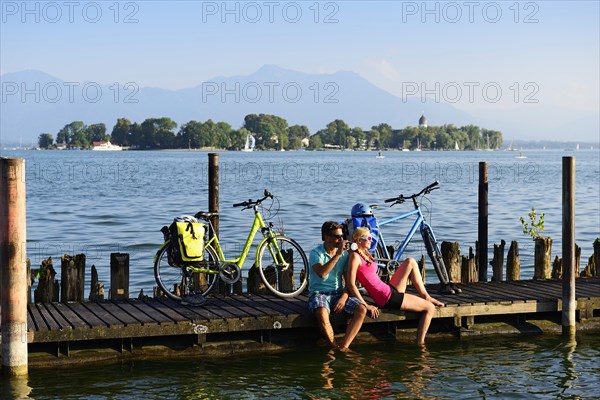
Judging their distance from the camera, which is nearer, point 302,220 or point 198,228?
point 198,228

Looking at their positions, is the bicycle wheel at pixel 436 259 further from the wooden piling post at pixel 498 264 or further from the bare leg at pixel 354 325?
the bare leg at pixel 354 325

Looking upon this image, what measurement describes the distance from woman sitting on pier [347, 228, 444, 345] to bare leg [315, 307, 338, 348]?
46 cm

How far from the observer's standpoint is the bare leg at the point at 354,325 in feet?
39.3

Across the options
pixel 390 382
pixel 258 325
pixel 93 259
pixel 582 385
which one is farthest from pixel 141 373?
pixel 93 259

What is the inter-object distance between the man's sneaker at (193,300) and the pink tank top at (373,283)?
2.05 m

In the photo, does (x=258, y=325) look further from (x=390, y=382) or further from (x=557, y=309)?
(x=557, y=309)

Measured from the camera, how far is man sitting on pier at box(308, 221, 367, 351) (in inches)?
473

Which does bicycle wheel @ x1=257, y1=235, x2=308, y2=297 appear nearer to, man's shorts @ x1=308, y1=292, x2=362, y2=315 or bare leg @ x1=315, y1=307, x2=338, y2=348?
man's shorts @ x1=308, y1=292, x2=362, y2=315

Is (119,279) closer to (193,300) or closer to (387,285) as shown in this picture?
(193,300)

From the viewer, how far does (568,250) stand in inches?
527

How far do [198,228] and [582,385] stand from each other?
197 inches

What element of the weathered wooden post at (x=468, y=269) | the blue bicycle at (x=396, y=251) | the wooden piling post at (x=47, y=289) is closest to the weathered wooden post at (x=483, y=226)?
the weathered wooden post at (x=468, y=269)

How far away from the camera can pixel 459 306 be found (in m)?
12.8

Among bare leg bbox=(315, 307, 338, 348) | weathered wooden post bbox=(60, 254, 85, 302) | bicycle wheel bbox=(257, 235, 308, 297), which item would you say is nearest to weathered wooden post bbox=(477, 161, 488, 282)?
bicycle wheel bbox=(257, 235, 308, 297)
